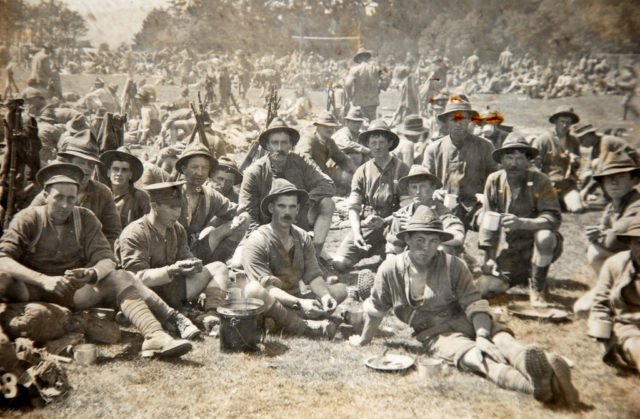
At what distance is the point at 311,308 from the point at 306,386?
38.2 inches

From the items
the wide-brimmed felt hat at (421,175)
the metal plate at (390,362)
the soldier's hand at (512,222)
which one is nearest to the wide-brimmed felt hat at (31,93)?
the wide-brimmed felt hat at (421,175)

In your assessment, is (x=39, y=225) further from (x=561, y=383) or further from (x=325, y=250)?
(x=561, y=383)

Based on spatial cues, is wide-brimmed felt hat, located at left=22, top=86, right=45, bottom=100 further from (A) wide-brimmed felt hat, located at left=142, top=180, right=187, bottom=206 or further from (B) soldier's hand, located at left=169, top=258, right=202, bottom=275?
(B) soldier's hand, located at left=169, top=258, right=202, bottom=275

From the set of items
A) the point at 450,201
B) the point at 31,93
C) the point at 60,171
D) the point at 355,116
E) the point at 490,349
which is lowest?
the point at 490,349

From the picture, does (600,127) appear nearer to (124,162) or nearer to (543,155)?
(543,155)

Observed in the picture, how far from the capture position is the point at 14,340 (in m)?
3.71

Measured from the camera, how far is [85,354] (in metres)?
3.77

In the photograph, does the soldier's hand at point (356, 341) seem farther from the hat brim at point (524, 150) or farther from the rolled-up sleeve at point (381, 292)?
the hat brim at point (524, 150)

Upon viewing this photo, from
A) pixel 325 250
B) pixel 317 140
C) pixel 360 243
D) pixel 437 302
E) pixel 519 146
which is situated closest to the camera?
pixel 437 302

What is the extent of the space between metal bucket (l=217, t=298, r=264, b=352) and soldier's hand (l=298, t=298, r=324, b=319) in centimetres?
49

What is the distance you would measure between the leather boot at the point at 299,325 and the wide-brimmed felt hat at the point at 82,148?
8.79ft

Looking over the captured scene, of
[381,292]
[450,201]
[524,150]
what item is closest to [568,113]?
[524,150]

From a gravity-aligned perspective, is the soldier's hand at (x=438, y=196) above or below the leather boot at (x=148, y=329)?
above

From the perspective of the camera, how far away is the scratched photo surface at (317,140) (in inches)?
136
